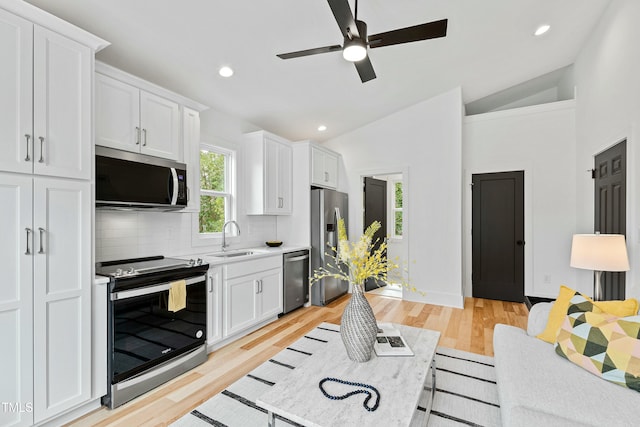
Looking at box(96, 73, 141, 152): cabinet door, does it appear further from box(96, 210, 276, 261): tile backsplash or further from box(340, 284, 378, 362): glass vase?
box(340, 284, 378, 362): glass vase

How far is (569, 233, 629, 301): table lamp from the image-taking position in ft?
7.92

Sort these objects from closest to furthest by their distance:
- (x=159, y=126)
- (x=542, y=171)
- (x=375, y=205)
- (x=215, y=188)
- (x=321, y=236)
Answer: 1. (x=159, y=126)
2. (x=215, y=188)
3. (x=321, y=236)
4. (x=542, y=171)
5. (x=375, y=205)

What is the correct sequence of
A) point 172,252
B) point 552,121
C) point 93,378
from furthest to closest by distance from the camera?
point 552,121, point 172,252, point 93,378

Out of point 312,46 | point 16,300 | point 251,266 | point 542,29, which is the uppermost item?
point 542,29

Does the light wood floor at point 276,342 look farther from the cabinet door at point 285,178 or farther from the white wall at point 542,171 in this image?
the cabinet door at point 285,178

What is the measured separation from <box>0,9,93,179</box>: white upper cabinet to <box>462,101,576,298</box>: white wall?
16.6ft

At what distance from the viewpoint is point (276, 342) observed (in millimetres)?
3170

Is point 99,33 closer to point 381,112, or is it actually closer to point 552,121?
point 381,112

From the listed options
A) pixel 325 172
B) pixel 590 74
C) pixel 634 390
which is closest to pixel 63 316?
pixel 634 390

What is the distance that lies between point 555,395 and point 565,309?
831 mm

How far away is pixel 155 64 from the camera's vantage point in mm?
2771

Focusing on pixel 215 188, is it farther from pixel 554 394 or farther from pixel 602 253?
pixel 602 253

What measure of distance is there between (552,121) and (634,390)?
13.5ft

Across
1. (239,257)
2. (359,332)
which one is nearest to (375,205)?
(239,257)
